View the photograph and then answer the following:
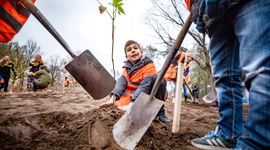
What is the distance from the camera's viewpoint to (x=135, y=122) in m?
1.53

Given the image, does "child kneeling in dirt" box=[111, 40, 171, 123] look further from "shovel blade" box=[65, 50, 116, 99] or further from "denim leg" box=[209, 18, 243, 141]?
"denim leg" box=[209, 18, 243, 141]

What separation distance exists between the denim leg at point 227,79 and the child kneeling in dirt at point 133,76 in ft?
4.66

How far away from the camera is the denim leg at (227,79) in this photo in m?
1.33

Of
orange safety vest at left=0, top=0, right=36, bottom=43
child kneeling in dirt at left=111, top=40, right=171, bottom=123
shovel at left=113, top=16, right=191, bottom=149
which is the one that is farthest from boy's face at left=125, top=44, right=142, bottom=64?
orange safety vest at left=0, top=0, right=36, bottom=43

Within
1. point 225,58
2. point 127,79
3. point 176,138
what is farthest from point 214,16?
point 127,79

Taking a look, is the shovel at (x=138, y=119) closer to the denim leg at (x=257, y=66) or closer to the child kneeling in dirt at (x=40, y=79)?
the denim leg at (x=257, y=66)

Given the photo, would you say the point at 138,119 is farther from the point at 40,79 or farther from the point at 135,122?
the point at 40,79

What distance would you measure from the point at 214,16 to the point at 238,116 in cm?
61

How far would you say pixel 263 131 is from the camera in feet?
2.83

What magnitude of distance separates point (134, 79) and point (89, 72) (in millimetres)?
1071

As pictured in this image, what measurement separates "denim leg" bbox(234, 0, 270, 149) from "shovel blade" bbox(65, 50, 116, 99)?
4.20ft

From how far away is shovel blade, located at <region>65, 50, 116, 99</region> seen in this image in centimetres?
196

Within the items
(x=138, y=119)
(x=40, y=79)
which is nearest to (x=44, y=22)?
(x=138, y=119)

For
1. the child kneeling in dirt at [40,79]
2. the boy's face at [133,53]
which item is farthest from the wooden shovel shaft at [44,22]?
the child kneeling in dirt at [40,79]
